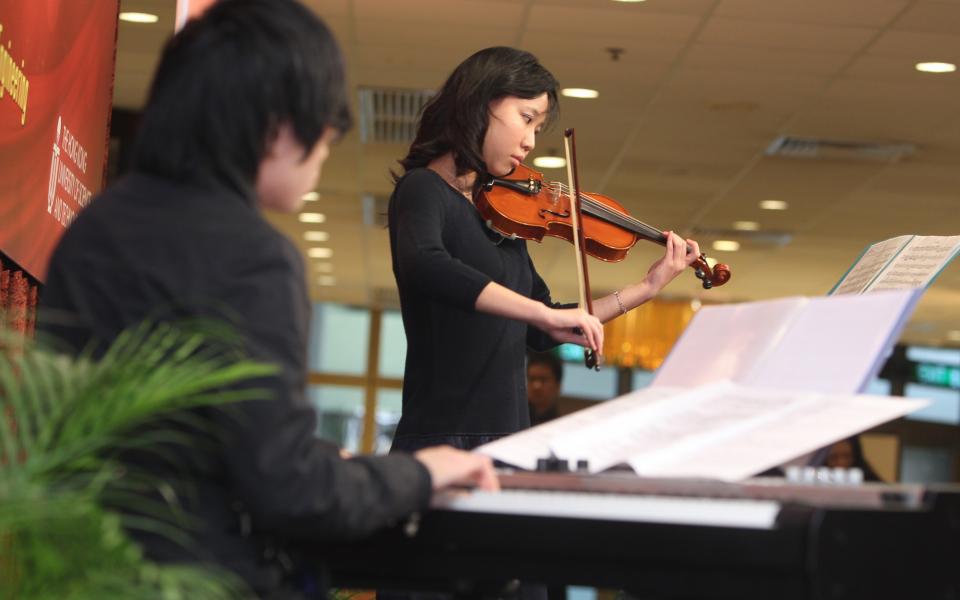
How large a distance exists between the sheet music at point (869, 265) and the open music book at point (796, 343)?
0.61 metres

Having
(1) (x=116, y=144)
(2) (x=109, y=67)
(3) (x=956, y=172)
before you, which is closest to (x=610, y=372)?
(3) (x=956, y=172)

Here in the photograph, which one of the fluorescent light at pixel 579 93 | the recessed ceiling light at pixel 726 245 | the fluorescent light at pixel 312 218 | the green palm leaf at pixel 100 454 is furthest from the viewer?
the recessed ceiling light at pixel 726 245

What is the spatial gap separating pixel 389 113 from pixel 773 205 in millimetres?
3209

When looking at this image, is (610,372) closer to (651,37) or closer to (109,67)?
(651,37)

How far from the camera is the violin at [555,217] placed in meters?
2.72

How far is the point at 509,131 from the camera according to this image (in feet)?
8.77

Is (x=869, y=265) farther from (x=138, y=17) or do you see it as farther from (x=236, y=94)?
(x=138, y=17)

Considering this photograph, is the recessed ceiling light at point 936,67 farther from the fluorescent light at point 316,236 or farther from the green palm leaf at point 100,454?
the fluorescent light at point 316,236

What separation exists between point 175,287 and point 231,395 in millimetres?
140

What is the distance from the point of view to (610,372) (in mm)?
16438

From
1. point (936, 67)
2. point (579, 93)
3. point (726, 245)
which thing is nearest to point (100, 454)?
point (936, 67)

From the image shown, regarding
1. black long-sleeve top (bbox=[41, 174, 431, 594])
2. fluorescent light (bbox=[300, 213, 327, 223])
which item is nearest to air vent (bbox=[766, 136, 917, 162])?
fluorescent light (bbox=[300, 213, 327, 223])

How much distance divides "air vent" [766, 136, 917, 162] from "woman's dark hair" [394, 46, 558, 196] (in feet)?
17.6

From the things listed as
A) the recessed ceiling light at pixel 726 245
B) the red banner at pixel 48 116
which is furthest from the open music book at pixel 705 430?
the recessed ceiling light at pixel 726 245
